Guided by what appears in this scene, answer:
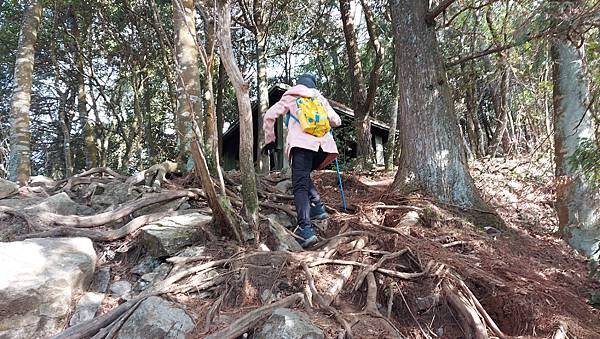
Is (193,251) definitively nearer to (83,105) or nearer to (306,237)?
(306,237)

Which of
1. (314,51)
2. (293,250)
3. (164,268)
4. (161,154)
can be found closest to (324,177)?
(293,250)

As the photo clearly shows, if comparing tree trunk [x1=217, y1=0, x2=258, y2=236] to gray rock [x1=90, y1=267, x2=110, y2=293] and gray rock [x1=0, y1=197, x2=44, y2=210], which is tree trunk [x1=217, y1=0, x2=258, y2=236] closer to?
gray rock [x1=90, y1=267, x2=110, y2=293]

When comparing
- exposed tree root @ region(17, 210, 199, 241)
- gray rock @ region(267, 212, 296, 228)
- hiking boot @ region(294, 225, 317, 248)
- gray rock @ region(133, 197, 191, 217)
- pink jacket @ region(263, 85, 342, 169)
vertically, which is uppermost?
pink jacket @ region(263, 85, 342, 169)

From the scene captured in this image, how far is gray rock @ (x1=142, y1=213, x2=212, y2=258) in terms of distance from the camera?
383 centimetres

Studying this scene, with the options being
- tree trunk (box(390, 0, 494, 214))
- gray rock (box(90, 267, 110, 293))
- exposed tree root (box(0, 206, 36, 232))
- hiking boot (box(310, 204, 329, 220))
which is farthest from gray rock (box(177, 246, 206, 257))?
tree trunk (box(390, 0, 494, 214))

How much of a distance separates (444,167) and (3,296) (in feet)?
15.6

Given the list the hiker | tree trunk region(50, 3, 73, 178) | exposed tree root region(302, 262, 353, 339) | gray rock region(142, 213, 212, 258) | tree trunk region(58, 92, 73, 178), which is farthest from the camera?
tree trunk region(58, 92, 73, 178)

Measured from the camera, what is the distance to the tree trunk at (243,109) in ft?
11.8

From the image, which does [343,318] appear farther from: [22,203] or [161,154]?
[161,154]

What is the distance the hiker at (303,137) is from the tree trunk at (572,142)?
321 cm

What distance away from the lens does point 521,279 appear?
353cm

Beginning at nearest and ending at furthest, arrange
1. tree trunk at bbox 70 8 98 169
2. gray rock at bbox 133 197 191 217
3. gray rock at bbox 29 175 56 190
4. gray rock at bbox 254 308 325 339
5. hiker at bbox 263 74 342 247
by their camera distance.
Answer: gray rock at bbox 254 308 325 339 → hiker at bbox 263 74 342 247 → gray rock at bbox 133 197 191 217 → gray rock at bbox 29 175 56 190 → tree trunk at bbox 70 8 98 169

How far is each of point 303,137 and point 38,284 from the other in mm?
2677

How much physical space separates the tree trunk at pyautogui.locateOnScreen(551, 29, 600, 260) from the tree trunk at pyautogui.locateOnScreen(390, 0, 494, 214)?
124 cm
